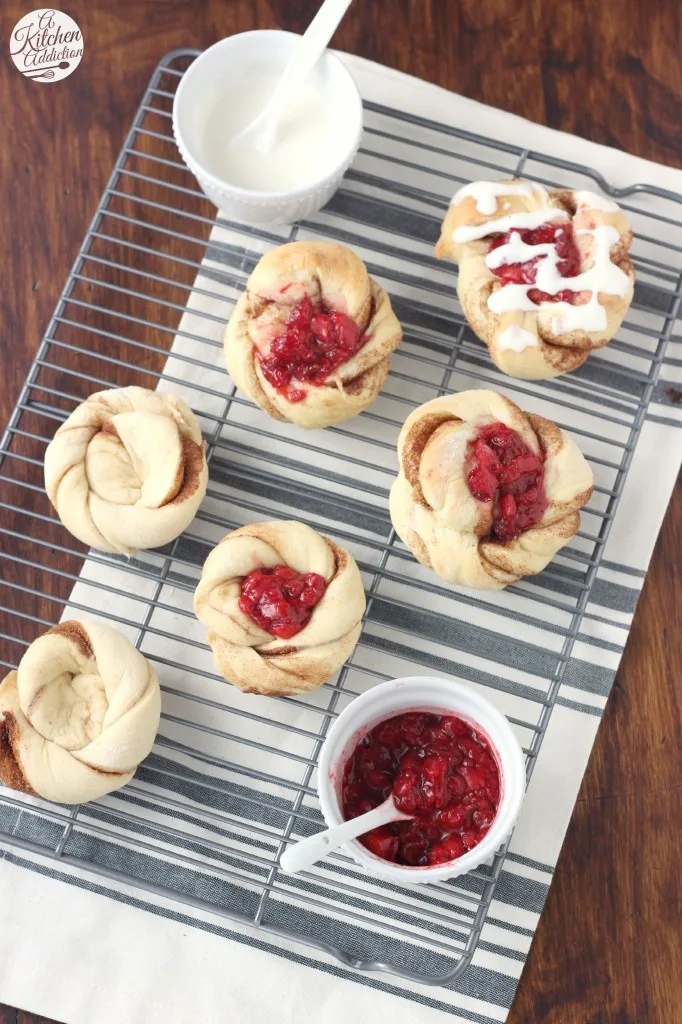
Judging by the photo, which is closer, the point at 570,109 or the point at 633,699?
the point at 633,699

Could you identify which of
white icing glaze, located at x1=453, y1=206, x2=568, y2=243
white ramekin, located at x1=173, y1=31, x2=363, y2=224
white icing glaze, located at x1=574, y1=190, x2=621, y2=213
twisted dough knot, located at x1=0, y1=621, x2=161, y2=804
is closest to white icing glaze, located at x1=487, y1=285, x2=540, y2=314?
white icing glaze, located at x1=453, y1=206, x2=568, y2=243

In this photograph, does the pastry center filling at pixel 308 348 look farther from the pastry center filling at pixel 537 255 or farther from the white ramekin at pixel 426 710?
the white ramekin at pixel 426 710

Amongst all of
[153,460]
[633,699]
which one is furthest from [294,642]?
[633,699]

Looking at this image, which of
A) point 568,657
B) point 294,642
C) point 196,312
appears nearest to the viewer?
Result: point 294,642

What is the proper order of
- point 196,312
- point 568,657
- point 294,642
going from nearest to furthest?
point 294,642 → point 568,657 → point 196,312

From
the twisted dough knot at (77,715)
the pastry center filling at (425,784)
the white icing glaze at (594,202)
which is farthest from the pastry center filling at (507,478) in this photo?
the twisted dough knot at (77,715)

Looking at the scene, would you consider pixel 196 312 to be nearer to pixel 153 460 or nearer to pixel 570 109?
pixel 153 460

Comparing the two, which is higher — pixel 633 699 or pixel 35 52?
pixel 35 52

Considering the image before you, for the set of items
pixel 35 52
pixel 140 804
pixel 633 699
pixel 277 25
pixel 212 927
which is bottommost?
pixel 212 927
